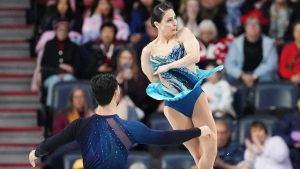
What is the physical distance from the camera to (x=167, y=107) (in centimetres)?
880

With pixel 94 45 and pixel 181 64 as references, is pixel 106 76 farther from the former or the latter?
pixel 94 45

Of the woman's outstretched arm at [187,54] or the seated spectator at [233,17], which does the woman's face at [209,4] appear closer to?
the seated spectator at [233,17]

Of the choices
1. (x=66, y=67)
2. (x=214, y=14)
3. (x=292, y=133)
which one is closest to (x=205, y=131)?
(x=292, y=133)

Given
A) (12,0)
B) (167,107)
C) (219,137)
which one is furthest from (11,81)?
(167,107)

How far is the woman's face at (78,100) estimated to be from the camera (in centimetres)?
1252

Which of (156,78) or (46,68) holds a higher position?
(156,78)

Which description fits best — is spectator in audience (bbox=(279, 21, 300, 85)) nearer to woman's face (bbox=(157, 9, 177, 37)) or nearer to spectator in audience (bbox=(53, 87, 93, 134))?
spectator in audience (bbox=(53, 87, 93, 134))

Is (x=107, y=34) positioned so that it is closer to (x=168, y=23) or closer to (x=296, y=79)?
(x=296, y=79)

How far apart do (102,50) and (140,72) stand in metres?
0.76

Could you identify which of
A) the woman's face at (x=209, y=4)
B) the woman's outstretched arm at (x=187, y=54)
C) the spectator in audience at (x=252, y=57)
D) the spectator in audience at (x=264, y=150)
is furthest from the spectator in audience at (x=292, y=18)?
the woman's outstretched arm at (x=187, y=54)

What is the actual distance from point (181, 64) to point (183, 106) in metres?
0.45

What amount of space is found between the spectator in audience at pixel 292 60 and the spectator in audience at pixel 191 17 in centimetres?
130

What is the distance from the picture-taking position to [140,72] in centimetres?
1312

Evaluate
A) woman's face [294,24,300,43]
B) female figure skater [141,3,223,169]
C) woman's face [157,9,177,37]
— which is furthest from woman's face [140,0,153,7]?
woman's face [157,9,177,37]
